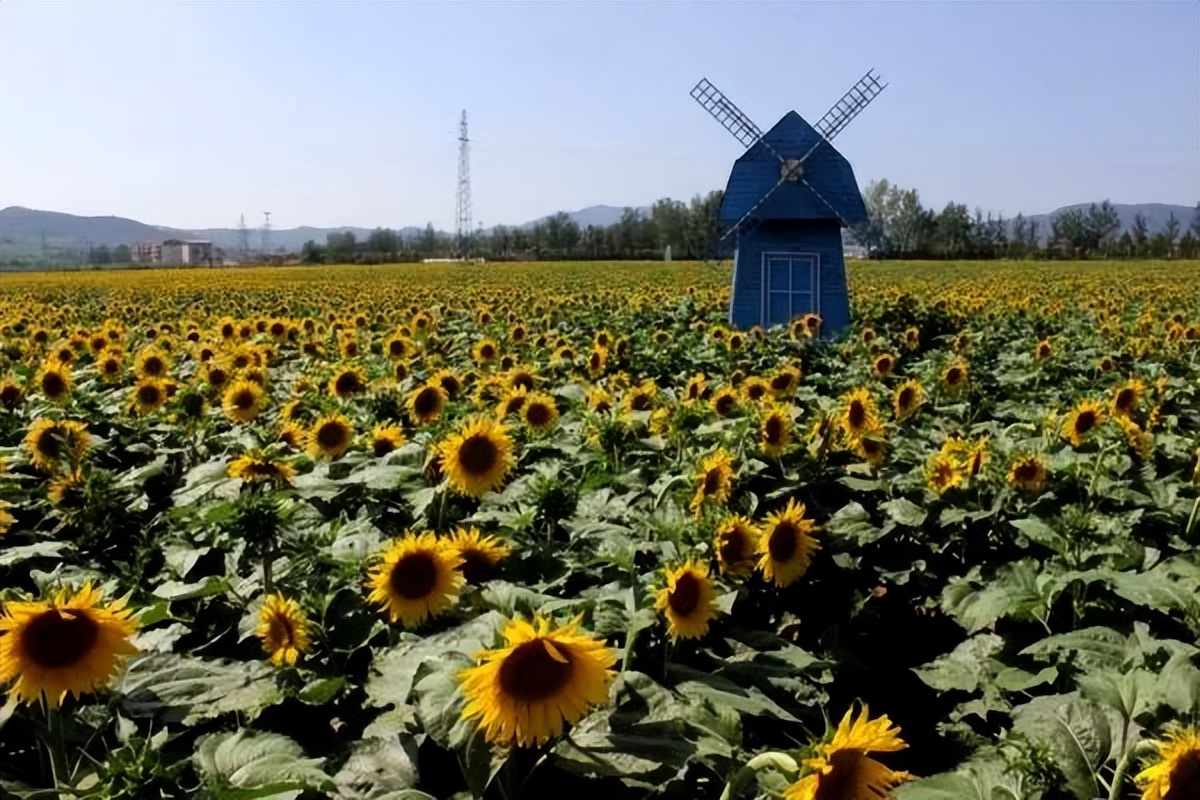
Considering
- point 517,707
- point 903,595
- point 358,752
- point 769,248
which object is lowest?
point 903,595

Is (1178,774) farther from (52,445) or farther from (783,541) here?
(52,445)

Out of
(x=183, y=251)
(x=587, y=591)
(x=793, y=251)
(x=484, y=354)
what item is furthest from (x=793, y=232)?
(x=183, y=251)

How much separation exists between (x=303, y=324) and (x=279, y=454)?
512cm

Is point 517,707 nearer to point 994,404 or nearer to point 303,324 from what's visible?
point 994,404

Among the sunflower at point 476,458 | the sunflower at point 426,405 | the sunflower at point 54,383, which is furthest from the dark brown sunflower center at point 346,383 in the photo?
the sunflower at point 476,458

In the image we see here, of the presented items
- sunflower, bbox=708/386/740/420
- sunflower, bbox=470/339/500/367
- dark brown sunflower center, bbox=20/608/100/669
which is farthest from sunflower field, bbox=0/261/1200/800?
sunflower, bbox=470/339/500/367

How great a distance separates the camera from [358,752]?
2164mm

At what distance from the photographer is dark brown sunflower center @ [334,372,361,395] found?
5336 millimetres

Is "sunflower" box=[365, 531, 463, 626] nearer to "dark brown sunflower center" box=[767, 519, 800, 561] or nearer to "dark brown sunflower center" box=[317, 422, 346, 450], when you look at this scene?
"dark brown sunflower center" box=[767, 519, 800, 561]

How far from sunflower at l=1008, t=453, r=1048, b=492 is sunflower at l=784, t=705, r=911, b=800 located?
2569 mm

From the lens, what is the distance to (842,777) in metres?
1.75

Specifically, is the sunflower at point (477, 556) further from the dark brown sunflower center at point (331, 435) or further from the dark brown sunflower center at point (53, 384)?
the dark brown sunflower center at point (53, 384)

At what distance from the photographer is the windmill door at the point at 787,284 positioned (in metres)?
15.3

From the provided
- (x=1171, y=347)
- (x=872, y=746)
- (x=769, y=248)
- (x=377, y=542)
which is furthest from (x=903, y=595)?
(x=769, y=248)
